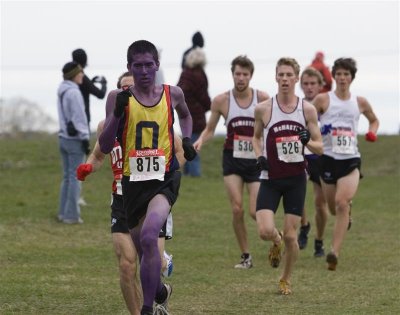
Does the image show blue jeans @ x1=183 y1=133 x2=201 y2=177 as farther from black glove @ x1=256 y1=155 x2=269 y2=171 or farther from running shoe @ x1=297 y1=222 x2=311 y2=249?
black glove @ x1=256 y1=155 x2=269 y2=171

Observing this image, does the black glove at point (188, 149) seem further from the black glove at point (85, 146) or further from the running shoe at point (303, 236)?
the black glove at point (85, 146)

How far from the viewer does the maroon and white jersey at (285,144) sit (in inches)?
428

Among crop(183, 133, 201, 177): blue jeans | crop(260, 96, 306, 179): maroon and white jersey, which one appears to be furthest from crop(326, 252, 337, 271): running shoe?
crop(183, 133, 201, 177): blue jeans

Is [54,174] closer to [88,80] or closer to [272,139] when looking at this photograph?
[88,80]

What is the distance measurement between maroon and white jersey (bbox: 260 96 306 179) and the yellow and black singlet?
280 centimetres

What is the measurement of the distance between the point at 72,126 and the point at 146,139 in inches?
300

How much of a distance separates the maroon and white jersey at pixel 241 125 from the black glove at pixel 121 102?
480cm

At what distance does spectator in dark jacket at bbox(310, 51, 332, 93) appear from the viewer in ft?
57.6

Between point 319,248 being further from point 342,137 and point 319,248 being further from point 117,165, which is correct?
point 117,165

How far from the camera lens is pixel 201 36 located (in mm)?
19500

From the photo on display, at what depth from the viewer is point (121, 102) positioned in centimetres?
795

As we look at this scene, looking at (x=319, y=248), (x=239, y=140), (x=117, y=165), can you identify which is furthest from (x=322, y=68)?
(x=117, y=165)

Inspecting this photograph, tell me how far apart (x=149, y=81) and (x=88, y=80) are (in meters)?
7.91

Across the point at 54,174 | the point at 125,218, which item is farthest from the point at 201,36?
the point at 125,218
